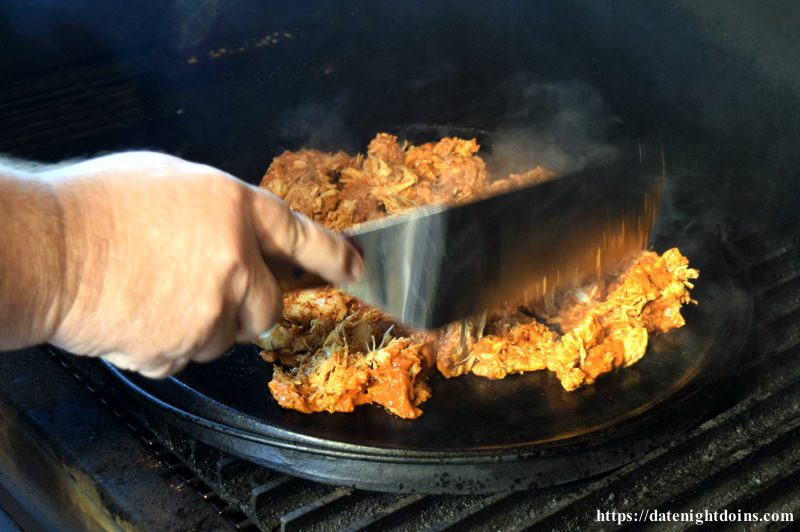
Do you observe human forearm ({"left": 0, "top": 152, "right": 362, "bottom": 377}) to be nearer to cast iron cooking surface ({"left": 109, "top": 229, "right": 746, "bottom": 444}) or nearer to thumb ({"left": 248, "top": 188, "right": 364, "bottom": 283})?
thumb ({"left": 248, "top": 188, "right": 364, "bottom": 283})

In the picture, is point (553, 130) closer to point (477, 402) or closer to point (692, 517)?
point (477, 402)

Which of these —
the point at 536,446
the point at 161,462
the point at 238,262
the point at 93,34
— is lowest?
the point at 161,462

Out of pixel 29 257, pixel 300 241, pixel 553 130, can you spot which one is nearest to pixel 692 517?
pixel 300 241

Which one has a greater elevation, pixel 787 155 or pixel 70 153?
pixel 787 155

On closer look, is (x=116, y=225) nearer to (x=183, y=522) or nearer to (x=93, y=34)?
(x=183, y=522)

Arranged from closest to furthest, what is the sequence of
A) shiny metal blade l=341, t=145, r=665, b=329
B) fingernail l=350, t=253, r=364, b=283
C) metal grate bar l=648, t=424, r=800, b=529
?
1. fingernail l=350, t=253, r=364, b=283
2. shiny metal blade l=341, t=145, r=665, b=329
3. metal grate bar l=648, t=424, r=800, b=529

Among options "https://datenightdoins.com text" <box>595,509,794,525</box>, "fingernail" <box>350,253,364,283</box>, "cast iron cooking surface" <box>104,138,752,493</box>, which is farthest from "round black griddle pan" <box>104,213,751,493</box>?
"fingernail" <box>350,253,364,283</box>

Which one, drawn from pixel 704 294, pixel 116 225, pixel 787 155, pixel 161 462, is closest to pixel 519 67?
pixel 787 155

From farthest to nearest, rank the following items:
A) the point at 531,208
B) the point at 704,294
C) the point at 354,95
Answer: the point at 354,95 → the point at 704,294 → the point at 531,208
